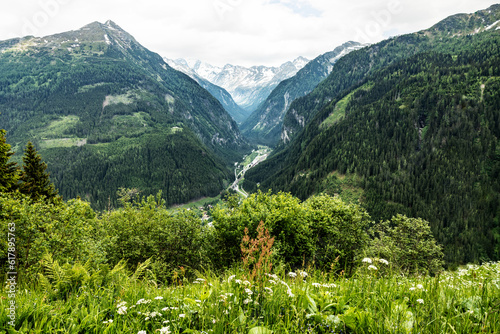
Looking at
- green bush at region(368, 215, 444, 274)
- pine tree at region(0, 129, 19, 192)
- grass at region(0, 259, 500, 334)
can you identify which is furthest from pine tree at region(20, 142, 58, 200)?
green bush at region(368, 215, 444, 274)

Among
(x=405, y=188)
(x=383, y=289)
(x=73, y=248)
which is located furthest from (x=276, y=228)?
(x=405, y=188)

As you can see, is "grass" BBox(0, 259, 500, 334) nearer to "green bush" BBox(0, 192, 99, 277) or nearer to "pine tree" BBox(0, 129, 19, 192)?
"green bush" BBox(0, 192, 99, 277)

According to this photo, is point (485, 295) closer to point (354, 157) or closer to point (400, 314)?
point (400, 314)

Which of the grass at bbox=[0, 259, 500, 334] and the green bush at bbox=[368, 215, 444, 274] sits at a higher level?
the grass at bbox=[0, 259, 500, 334]

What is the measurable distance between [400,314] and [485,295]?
6.40 feet

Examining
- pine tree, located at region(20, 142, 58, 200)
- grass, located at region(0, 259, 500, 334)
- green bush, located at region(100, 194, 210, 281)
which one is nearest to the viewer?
grass, located at region(0, 259, 500, 334)

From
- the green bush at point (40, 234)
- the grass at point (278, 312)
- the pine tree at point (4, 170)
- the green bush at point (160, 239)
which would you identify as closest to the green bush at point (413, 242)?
the green bush at point (160, 239)

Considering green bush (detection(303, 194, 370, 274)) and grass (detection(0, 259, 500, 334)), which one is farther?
green bush (detection(303, 194, 370, 274))

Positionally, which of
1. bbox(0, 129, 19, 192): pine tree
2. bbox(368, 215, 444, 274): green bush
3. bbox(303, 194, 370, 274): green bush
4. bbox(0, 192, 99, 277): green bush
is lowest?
bbox(368, 215, 444, 274): green bush

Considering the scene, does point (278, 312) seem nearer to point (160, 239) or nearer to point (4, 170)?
point (160, 239)

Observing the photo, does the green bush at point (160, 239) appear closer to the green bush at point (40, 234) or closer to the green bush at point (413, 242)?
the green bush at point (40, 234)

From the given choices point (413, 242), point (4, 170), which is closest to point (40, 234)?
point (4, 170)

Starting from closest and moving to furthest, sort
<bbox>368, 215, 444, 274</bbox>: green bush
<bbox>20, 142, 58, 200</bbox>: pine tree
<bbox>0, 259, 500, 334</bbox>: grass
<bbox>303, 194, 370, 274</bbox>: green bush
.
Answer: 1. <bbox>0, 259, 500, 334</bbox>: grass
2. <bbox>303, 194, 370, 274</bbox>: green bush
3. <bbox>368, 215, 444, 274</bbox>: green bush
4. <bbox>20, 142, 58, 200</bbox>: pine tree

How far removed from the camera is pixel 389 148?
198125 millimetres
